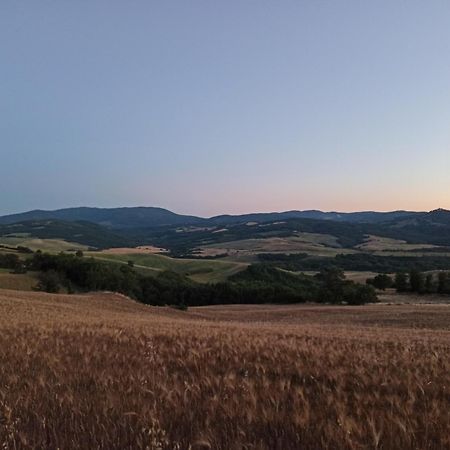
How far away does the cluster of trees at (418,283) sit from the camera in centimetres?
8356

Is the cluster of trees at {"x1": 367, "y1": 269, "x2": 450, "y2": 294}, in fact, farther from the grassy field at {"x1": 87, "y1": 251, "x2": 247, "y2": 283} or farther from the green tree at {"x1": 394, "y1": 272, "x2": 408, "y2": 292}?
the grassy field at {"x1": 87, "y1": 251, "x2": 247, "y2": 283}

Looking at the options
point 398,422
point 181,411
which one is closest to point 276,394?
point 181,411

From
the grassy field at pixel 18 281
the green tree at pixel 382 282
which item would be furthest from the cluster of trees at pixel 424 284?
the grassy field at pixel 18 281

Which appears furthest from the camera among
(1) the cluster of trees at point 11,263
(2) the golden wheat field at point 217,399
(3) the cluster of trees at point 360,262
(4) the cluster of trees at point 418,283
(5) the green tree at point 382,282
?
(3) the cluster of trees at point 360,262

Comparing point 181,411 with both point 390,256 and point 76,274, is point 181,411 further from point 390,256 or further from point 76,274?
point 390,256

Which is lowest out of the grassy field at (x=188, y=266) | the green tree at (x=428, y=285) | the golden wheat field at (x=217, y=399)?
the grassy field at (x=188, y=266)

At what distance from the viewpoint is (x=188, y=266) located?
144 metres

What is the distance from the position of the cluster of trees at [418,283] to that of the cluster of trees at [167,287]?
34.0ft

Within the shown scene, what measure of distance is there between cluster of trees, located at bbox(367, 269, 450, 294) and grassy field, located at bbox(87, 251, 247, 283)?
37.2 meters

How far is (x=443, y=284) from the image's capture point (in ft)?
273

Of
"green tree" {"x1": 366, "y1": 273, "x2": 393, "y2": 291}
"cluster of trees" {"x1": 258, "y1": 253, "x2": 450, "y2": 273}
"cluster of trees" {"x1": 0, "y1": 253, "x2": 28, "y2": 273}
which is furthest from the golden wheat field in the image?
"cluster of trees" {"x1": 258, "y1": 253, "x2": 450, "y2": 273}

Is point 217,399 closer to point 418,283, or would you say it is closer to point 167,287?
point 418,283

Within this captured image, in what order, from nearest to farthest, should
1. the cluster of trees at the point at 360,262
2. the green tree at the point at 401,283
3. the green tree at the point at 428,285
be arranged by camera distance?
the green tree at the point at 428,285 → the green tree at the point at 401,283 → the cluster of trees at the point at 360,262

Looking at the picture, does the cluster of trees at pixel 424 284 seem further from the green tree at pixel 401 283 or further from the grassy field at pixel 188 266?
the grassy field at pixel 188 266
